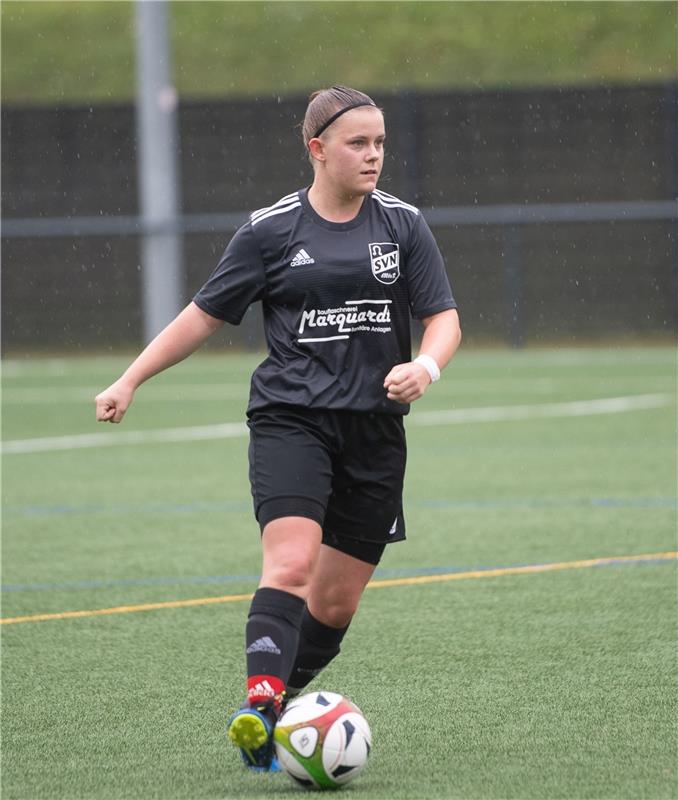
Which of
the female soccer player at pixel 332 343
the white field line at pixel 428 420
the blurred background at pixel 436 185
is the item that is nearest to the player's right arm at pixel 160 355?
the female soccer player at pixel 332 343

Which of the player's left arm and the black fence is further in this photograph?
the black fence

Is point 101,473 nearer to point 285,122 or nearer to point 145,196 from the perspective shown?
point 145,196

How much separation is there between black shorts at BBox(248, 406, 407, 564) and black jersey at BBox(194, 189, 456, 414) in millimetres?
52

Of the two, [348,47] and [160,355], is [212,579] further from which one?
[348,47]

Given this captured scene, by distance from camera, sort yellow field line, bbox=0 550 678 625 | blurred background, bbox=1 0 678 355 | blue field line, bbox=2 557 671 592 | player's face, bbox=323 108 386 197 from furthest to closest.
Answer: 1. blurred background, bbox=1 0 678 355
2. blue field line, bbox=2 557 671 592
3. yellow field line, bbox=0 550 678 625
4. player's face, bbox=323 108 386 197

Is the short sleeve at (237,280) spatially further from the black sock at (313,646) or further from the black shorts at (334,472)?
the black sock at (313,646)

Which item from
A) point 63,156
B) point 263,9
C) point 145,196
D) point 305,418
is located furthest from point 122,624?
point 263,9

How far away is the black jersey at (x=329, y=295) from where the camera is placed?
4.55 metres

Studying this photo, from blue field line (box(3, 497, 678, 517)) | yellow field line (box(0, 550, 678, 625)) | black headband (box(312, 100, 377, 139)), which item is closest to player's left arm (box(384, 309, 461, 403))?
black headband (box(312, 100, 377, 139))

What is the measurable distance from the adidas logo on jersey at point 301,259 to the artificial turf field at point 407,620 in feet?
4.51

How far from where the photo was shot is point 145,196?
23.0m

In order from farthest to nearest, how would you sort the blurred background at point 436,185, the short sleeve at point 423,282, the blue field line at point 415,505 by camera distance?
the blurred background at point 436,185 < the blue field line at point 415,505 < the short sleeve at point 423,282

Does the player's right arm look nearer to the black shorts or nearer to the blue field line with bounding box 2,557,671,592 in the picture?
the black shorts

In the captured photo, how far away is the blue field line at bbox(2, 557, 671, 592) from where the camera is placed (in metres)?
7.23
